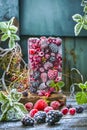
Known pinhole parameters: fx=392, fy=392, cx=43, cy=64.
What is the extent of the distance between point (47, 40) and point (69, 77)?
0.57 m

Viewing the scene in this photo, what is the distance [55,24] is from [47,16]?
0.21 feet

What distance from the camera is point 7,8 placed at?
2.13 metres

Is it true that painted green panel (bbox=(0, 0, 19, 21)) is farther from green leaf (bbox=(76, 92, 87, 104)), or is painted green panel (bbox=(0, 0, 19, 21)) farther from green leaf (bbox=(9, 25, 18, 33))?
green leaf (bbox=(76, 92, 87, 104))

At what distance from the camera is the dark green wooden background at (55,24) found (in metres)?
2.18

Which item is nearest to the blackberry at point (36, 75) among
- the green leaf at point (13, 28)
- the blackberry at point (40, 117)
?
the green leaf at point (13, 28)

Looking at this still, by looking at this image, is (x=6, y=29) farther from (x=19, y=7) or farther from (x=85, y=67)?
(x=85, y=67)

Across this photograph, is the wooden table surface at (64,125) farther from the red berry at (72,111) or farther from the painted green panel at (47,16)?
the painted green panel at (47,16)

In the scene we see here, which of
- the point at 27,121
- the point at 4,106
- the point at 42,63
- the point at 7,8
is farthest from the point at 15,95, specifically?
the point at 7,8

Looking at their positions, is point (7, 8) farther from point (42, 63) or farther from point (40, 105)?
point (40, 105)

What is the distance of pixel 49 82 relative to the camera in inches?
65.3

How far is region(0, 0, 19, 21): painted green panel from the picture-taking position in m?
2.12

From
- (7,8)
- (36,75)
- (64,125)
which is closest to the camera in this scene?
(64,125)

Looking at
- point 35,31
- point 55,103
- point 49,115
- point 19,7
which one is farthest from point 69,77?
point 49,115

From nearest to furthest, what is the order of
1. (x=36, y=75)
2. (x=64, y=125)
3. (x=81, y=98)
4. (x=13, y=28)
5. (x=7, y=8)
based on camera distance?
(x=64, y=125), (x=81, y=98), (x=13, y=28), (x=36, y=75), (x=7, y=8)
